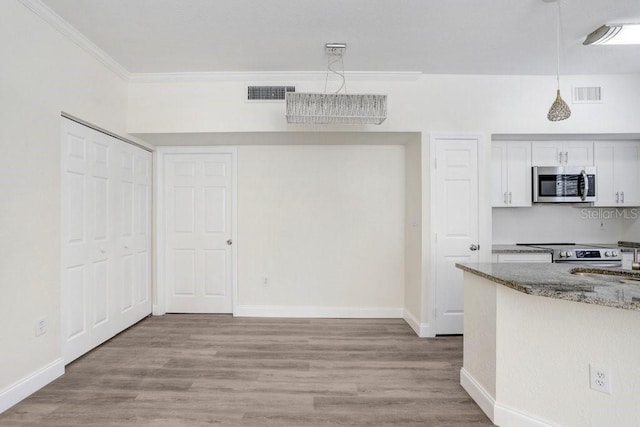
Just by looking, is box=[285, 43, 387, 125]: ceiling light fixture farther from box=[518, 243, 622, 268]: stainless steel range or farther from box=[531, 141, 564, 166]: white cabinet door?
box=[518, 243, 622, 268]: stainless steel range

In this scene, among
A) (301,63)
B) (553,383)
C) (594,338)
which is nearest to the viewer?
(594,338)

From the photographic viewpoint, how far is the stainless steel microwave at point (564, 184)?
3762 millimetres

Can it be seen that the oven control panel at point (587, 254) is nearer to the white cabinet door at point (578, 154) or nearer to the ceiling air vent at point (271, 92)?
the white cabinet door at point (578, 154)

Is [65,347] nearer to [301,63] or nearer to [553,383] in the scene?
[301,63]

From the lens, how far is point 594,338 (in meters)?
1.76

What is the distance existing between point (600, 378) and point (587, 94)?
3222 mm

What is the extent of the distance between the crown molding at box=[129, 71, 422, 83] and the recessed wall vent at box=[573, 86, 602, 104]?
1779 millimetres

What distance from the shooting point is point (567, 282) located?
1.81 meters

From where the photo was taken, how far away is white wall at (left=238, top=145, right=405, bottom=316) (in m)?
4.14

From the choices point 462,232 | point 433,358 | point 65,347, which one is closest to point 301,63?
point 462,232

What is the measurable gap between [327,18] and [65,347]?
11.5 ft

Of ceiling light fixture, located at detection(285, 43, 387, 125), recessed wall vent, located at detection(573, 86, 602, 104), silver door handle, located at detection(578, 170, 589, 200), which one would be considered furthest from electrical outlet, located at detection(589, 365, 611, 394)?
recessed wall vent, located at detection(573, 86, 602, 104)

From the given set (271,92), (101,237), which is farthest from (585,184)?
(101,237)

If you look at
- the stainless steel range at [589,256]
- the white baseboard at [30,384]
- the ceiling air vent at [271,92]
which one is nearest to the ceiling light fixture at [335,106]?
the ceiling air vent at [271,92]
